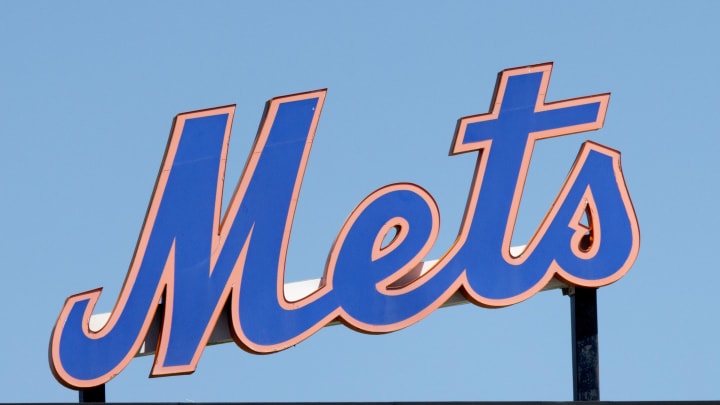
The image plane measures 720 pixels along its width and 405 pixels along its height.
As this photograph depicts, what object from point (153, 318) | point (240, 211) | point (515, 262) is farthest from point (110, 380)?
point (515, 262)

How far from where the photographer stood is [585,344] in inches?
1277

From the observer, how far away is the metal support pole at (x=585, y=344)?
32.1 meters

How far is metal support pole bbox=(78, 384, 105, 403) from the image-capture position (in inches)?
1196

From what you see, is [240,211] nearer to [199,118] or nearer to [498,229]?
[199,118]

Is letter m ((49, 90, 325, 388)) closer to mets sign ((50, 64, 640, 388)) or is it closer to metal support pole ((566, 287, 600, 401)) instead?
mets sign ((50, 64, 640, 388))

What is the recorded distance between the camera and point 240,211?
3212 centimetres

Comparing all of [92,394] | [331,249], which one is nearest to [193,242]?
[331,249]

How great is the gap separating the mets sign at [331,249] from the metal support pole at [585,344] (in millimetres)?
287

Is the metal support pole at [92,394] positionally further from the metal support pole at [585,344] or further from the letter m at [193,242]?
the metal support pole at [585,344]

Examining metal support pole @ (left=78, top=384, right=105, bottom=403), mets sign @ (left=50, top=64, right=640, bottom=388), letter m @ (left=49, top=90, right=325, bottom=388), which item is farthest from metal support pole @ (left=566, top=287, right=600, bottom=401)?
metal support pole @ (left=78, top=384, right=105, bottom=403)

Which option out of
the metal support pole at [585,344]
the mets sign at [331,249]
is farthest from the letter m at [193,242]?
the metal support pole at [585,344]

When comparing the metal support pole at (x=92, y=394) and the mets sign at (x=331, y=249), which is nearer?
the metal support pole at (x=92, y=394)

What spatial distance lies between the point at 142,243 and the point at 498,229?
5148 millimetres

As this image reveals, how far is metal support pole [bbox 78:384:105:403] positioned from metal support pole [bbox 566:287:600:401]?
6586mm
